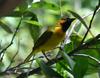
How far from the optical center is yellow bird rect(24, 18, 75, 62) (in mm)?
1286

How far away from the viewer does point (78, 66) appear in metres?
0.70

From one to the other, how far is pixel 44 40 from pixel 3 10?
109 cm

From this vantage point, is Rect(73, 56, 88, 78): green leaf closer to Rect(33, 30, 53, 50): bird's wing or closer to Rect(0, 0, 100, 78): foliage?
Rect(0, 0, 100, 78): foliage

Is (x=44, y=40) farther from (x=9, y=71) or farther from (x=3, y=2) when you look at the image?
(x=3, y=2)

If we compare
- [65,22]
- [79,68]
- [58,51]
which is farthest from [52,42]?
[79,68]

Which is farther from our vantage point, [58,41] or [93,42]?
[58,41]

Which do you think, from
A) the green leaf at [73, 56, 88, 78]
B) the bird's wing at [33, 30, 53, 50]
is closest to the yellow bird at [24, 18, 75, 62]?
the bird's wing at [33, 30, 53, 50]

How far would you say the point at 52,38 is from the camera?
142 centimetres

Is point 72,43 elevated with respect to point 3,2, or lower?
lower

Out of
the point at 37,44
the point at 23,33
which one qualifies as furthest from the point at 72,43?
the point at 23,33

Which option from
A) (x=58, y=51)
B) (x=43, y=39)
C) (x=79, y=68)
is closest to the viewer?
(x=79, y=68)

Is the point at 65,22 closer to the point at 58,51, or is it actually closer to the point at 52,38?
the point at 52,38

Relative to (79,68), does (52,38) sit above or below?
below

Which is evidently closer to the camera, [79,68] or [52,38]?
[79,68]
